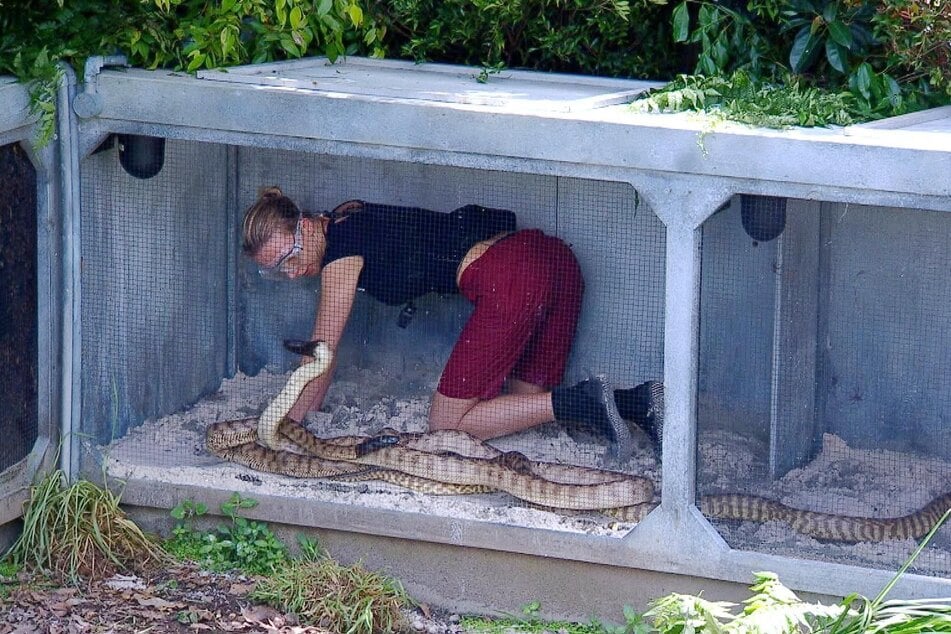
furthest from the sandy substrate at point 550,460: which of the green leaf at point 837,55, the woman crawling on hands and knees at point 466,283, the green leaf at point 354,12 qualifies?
the green leaf at point 837,55

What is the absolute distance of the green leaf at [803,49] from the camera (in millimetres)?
5617

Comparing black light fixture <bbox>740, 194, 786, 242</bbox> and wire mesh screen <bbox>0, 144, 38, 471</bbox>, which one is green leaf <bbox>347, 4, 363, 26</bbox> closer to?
wire mesh screen <bbox>0, 144, 38, 471</bbox>

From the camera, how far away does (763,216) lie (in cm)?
488

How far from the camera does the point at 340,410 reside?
5.58 m

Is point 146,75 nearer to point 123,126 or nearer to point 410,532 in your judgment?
point 123,126

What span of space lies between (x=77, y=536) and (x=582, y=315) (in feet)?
6.52

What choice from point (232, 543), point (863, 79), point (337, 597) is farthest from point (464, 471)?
point (863, 79)

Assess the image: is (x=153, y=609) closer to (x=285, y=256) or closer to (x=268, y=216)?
(x=285, y=256)

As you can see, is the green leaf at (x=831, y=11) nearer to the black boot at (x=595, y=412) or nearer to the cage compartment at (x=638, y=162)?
the cage compartment at (x=638, y=162)

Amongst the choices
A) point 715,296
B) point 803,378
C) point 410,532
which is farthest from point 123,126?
point 803,378

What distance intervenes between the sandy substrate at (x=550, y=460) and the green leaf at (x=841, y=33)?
4.87 feet

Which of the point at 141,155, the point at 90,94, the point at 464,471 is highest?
the point at 90,94

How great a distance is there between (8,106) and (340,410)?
160 cm

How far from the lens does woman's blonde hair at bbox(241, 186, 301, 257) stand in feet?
18.0
